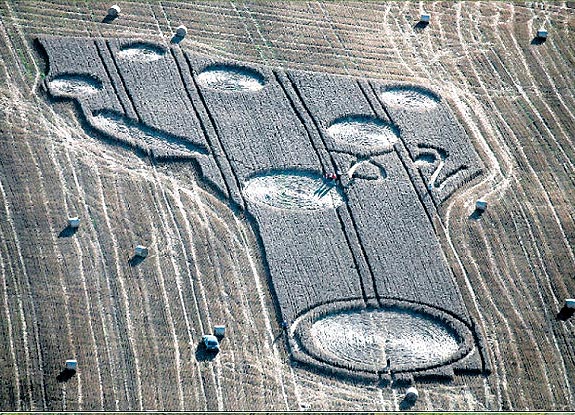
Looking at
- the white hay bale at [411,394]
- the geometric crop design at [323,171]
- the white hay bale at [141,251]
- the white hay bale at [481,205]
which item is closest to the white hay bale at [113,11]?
the geometric crop design at [323,171]

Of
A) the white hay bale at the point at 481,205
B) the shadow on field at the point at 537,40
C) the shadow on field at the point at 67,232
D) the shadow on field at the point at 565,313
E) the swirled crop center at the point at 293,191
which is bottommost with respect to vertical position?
the shadow on field at the point at 565,313

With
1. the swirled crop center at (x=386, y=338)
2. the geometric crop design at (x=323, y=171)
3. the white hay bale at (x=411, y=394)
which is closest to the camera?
the white hay bale at (x=411, y=394)

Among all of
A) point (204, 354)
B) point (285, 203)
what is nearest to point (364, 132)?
point (285, 203)

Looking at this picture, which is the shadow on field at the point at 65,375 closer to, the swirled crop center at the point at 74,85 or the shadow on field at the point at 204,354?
the shadow on field at the point at 204,354

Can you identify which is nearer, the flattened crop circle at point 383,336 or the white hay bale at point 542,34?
the flattened crop circle at point 383,336

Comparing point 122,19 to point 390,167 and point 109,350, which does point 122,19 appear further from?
point 109,350

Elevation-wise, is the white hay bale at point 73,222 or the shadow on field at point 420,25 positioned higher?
the shadow on field at point 420,25

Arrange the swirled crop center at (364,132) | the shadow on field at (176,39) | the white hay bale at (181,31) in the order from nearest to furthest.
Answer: the swirled crop center at (364,132), the shadow on field at (176,39), the white hay bale at (181,31)
